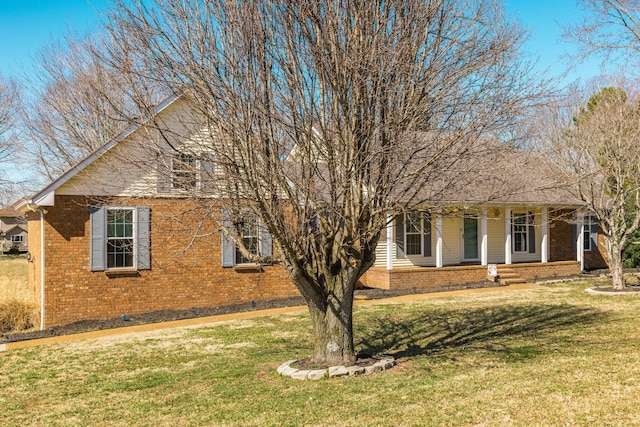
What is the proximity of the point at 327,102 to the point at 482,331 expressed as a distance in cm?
603

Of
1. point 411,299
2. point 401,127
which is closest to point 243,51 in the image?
point 401,127

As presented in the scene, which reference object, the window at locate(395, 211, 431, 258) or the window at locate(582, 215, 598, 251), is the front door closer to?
the window at locate(395, 211, 431, 258)

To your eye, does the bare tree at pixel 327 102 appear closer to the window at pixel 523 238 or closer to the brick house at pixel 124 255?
the brick house at pixel 124 255

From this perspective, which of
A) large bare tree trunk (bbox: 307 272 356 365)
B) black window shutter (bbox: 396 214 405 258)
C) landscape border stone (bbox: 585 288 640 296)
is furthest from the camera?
black window shutter (bbox: 396 214 405 258)

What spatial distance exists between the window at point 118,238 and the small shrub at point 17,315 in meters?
1.74

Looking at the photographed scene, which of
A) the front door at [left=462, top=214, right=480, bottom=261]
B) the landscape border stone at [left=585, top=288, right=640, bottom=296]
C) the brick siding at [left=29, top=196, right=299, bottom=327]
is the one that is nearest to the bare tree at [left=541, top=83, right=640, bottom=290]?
the landscape border stone at [left=585, top=288, right=640, bottom=296]

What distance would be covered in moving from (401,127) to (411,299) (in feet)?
32.1

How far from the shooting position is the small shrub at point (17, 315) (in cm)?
1395

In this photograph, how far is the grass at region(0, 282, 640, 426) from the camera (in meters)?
6.26

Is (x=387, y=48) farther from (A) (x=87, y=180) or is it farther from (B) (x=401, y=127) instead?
(A) (x=87, y=180)

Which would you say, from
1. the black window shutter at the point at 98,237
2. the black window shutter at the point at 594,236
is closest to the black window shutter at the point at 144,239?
the black window shutter at the point at 98,237

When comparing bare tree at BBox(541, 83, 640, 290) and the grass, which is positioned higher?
bare tree at BBox(541, 83, 640, 290)

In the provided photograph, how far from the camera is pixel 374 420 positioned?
19.9 ft

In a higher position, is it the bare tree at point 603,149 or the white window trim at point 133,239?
the bare tree at point 603,149
